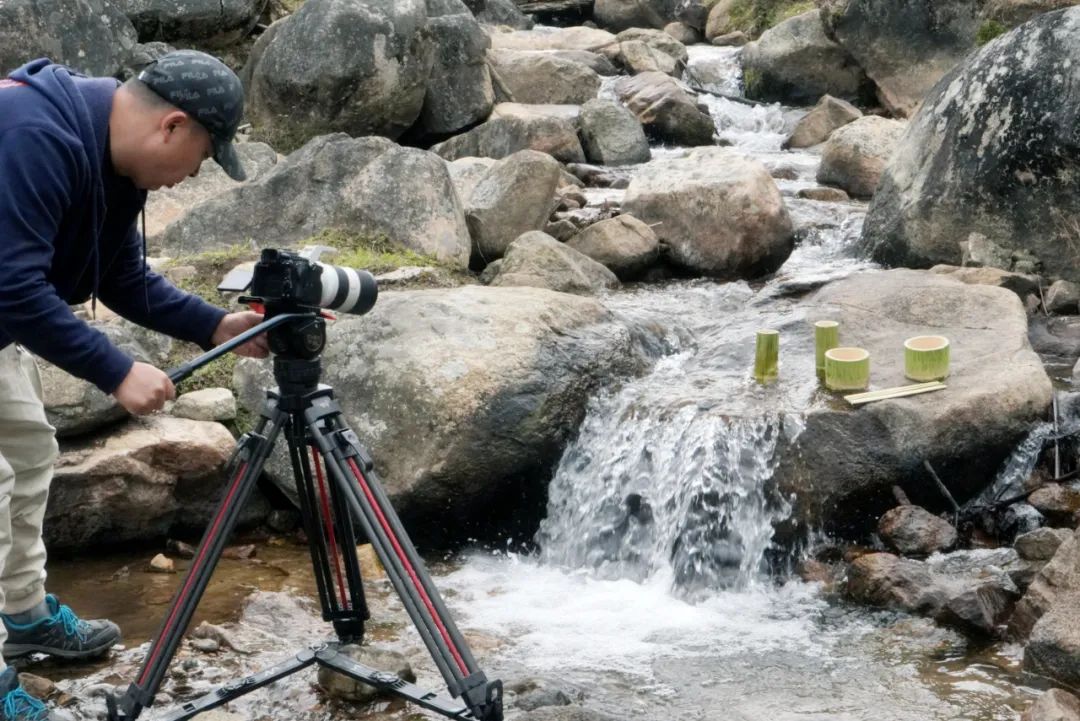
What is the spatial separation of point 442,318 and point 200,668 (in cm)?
237

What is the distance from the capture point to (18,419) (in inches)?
154

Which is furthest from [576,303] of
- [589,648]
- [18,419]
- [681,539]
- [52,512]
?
[18,419]

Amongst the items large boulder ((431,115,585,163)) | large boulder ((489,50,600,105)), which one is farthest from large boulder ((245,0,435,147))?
large boulder ((489,50,600,105))

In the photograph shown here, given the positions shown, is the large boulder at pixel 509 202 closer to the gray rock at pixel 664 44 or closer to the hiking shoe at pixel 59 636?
the hiking shoe at pixel 59 636

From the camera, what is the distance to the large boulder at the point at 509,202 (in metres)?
9.37

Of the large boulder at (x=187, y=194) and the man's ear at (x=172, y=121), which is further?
the large boulder at (x=187, y=194)

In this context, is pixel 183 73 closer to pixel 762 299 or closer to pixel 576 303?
pixel 576 303

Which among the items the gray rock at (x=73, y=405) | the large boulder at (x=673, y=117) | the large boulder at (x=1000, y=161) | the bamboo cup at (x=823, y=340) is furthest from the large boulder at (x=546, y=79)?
the gray rock at (x=73, y=405)

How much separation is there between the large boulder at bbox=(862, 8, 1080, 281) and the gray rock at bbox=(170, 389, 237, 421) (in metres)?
5.09

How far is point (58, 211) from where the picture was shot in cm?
322

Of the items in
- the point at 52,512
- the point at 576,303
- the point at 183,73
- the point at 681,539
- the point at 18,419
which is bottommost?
the point at 681,539

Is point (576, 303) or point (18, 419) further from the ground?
point (18, 419)

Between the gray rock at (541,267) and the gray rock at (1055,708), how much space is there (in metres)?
4.76

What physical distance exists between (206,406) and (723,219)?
4.56m
